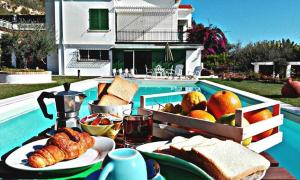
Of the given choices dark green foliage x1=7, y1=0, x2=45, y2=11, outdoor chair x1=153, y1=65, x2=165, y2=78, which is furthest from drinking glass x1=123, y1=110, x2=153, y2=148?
dark green foliage x1=7, y1=0, x2=45, y2=11

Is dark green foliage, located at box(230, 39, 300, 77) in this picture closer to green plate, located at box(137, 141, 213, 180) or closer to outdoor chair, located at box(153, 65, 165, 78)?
outdoor chair, located at box(153, 65, 165, 78)

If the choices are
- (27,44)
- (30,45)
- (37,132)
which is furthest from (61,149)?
(27,44)

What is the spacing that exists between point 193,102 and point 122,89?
60 centimetres

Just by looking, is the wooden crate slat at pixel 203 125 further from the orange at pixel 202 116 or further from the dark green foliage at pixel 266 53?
the dark green foliage at pixel 266 53

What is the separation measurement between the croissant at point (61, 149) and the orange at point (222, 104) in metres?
0.88

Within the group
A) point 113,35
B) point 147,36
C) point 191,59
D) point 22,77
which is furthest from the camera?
point 147,36

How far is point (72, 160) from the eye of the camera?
142 centimetres

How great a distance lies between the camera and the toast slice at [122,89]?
7.27ft

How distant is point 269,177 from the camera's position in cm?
121

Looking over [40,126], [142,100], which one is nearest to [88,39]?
[40,126]

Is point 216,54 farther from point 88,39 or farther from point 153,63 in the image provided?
point 88,39

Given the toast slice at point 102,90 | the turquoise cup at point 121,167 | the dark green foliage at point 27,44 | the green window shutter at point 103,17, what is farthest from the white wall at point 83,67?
the turquoise cup at point 121,167

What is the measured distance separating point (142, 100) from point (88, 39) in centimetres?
2120

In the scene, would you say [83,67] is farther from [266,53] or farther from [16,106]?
[266,53]
